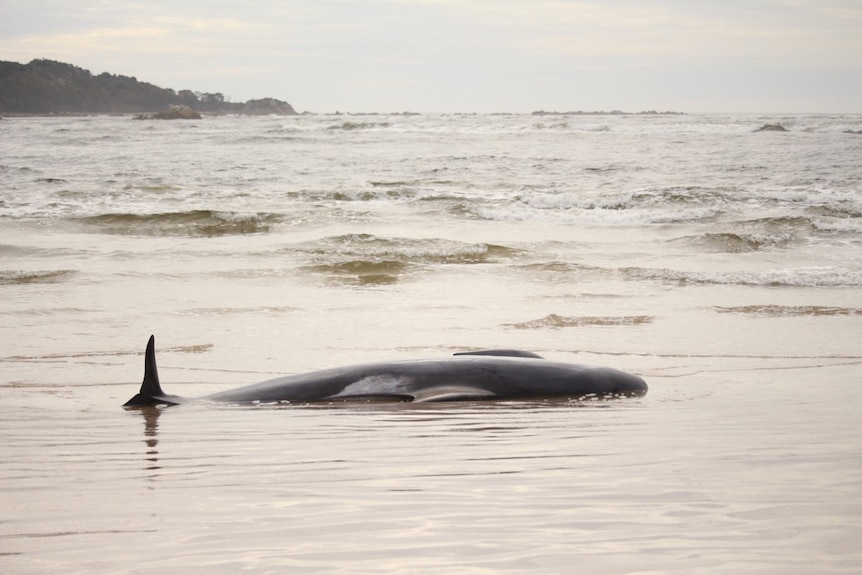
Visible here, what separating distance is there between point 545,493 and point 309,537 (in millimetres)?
881

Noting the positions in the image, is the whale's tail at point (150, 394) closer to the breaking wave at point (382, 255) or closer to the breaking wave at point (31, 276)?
the breaking wave at point (382, 255)

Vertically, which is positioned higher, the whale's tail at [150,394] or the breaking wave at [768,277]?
the whale's tail at [150,394]

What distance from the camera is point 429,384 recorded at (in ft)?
19.0

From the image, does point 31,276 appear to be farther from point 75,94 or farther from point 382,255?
point 75,94

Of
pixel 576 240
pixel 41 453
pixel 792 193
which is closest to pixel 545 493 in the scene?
pixel 41 453

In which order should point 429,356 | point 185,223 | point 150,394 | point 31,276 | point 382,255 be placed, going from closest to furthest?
1. point 150,394
2. point 429,356
3. point 31,276
4. point 382,255
5. point 185,223

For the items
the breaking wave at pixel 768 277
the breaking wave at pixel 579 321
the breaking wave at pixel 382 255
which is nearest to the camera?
the breaking wave at pixel 579 321

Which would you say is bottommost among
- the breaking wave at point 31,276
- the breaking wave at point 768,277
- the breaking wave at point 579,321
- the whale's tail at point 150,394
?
the breaking wave at point 579,321

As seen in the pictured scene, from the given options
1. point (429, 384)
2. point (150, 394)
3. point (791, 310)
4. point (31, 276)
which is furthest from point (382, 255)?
point (150, 394)

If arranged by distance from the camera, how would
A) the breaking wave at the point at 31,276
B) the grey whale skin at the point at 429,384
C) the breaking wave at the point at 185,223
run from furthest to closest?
the breaking wave at the point at 185,223
the breaking wave at the point at 31,276
the grey whale skin at the point at 429,384

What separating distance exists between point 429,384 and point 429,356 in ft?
4.76

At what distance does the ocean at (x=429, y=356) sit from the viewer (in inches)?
110

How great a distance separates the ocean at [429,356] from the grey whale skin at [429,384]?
227mm

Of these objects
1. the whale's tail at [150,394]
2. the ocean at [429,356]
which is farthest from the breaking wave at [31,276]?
the whale's tail at [150,394]
